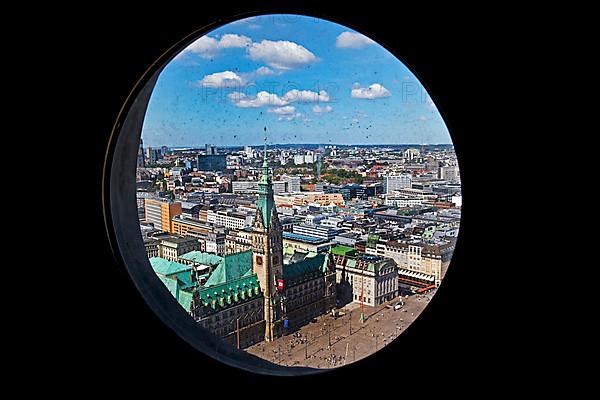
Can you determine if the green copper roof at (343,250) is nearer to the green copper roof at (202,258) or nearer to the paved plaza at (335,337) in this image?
the paved plaza at (335,337)

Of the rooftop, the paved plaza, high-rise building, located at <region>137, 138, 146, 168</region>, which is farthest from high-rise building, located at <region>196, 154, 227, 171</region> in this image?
the paved plaza

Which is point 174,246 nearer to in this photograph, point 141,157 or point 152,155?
point 152,155

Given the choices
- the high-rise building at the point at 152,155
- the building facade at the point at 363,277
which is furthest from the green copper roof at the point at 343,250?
the high-rise building at the point at 152,155

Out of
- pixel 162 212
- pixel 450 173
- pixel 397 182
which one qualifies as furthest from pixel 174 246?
pixel 450 173

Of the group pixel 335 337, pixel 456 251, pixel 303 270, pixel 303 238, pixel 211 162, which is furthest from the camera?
pixel 303 270

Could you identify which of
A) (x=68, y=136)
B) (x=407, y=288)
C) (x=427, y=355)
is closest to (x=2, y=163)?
(x=68, y=136)

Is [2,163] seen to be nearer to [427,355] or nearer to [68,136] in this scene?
[68,136]
